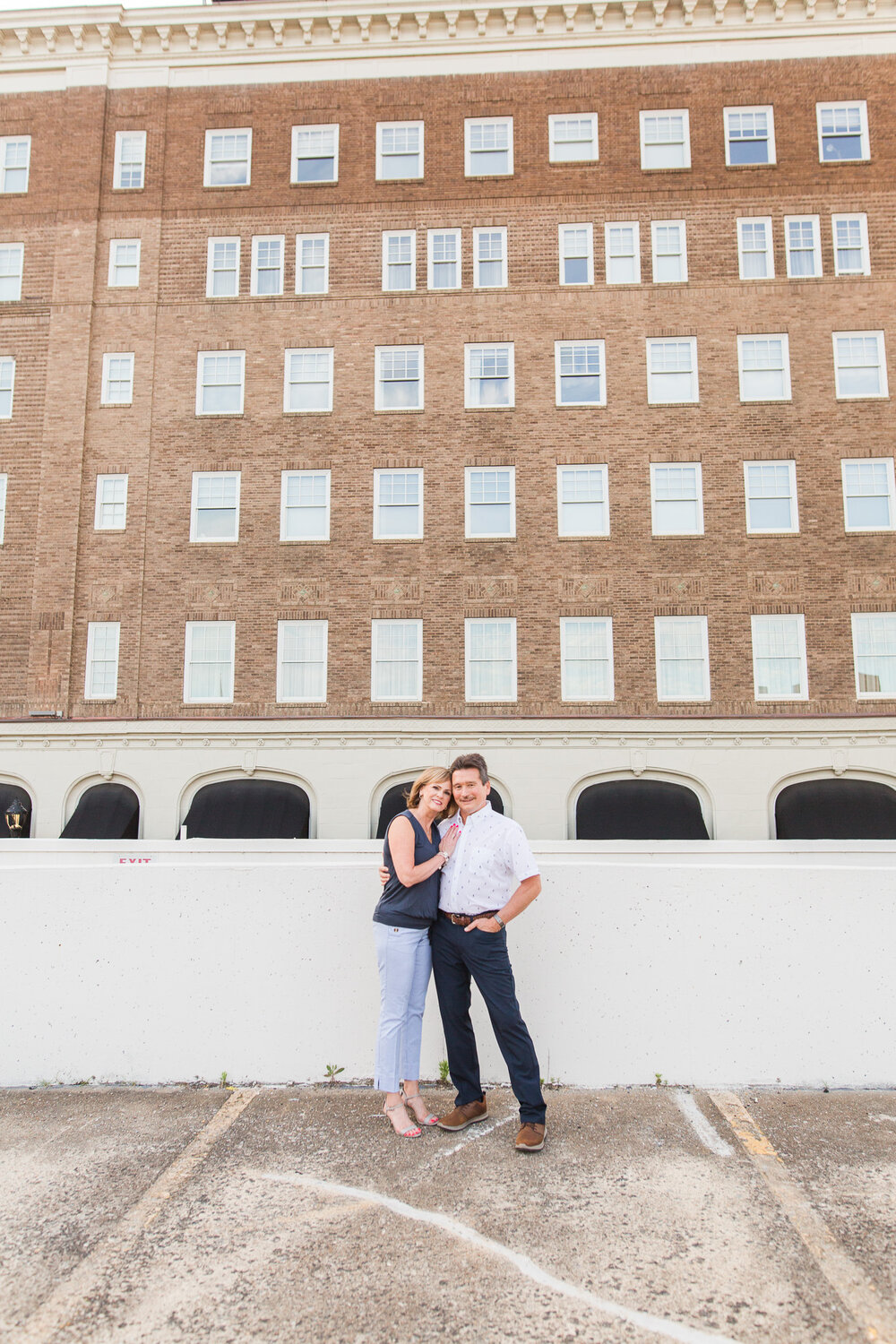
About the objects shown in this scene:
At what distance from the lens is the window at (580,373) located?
71.9 feet

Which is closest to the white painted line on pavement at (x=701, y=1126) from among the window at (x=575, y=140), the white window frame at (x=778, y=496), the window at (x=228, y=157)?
the white window frame at (x=778, y=496)

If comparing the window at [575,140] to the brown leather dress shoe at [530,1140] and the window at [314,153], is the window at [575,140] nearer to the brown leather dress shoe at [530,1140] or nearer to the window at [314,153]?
the window at [314,153]

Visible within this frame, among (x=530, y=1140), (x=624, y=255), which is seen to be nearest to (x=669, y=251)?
(x=624, y=255)

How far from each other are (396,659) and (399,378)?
278 inches

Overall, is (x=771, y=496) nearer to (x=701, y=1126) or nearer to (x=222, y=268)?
(x=222, y=268)

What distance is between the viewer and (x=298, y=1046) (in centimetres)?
563

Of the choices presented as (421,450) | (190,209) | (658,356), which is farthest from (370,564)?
(190,209)

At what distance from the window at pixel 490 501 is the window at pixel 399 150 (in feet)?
26.3

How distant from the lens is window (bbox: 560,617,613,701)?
68.5ft

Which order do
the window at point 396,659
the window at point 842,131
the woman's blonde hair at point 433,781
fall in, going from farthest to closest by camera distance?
the window at point 842,131 < the window at point 396,659 < the woman's blonde hair at point 433,781

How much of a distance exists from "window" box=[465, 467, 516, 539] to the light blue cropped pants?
1728cm

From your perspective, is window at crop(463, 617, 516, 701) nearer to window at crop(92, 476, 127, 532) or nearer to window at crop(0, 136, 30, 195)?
window at crop(92, 476, 127, 532)

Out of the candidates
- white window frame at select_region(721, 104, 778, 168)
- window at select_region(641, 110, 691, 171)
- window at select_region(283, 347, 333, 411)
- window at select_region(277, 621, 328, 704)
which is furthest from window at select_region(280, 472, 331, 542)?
white window frame at select_region(721, 104, 778, 168)

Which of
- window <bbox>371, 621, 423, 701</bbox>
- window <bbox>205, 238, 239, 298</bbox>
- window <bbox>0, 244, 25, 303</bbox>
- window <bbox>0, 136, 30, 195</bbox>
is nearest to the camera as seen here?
window <bbox>371, 621, 423, 701</bbox>
